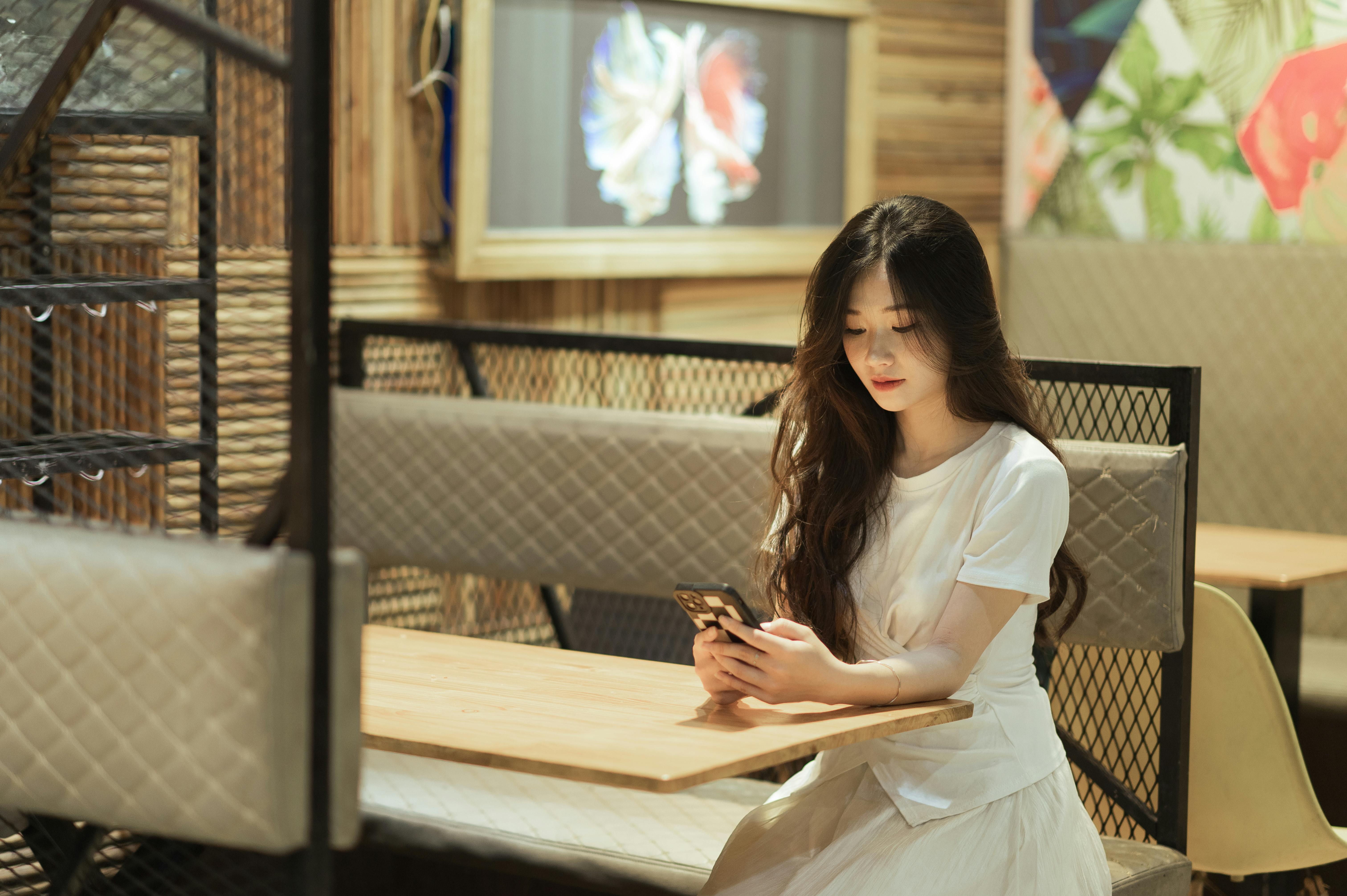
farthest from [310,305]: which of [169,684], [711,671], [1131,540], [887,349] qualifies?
[1131,540]

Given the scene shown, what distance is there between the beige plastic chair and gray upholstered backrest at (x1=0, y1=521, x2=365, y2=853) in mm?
1722

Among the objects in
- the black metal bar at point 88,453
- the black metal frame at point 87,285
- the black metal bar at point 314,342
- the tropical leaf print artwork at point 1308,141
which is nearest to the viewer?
the black metal bar at point 314,342

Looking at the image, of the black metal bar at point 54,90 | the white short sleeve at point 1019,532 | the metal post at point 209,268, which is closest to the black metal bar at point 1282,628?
the white short sleeve at point 1019,532

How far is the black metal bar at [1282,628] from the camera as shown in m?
3.43

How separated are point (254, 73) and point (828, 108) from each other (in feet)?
10.8

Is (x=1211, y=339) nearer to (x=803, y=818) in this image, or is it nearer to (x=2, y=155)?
(x=803, y=818)

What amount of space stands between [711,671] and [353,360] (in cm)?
227

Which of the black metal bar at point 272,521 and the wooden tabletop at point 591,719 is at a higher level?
the black metal bar at point 272,521

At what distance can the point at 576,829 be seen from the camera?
111 inches

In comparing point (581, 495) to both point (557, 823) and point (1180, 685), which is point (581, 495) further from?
point (1180, 685)

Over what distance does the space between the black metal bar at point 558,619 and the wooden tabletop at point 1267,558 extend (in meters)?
1.45

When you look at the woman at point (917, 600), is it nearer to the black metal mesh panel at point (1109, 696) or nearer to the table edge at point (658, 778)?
the table edge at point (658, 778)

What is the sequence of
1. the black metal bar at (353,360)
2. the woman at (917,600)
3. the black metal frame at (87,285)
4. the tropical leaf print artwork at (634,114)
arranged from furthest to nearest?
the tropical leaf print artwork at (634,114) < the black metal bar at (353,360) < the black metal frame at (87,285) < the woman at (917,600)

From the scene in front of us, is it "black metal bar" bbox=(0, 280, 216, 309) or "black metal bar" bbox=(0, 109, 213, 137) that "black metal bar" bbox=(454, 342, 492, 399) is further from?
"black metal bar" bbox=(0, 109, 213, 137)
